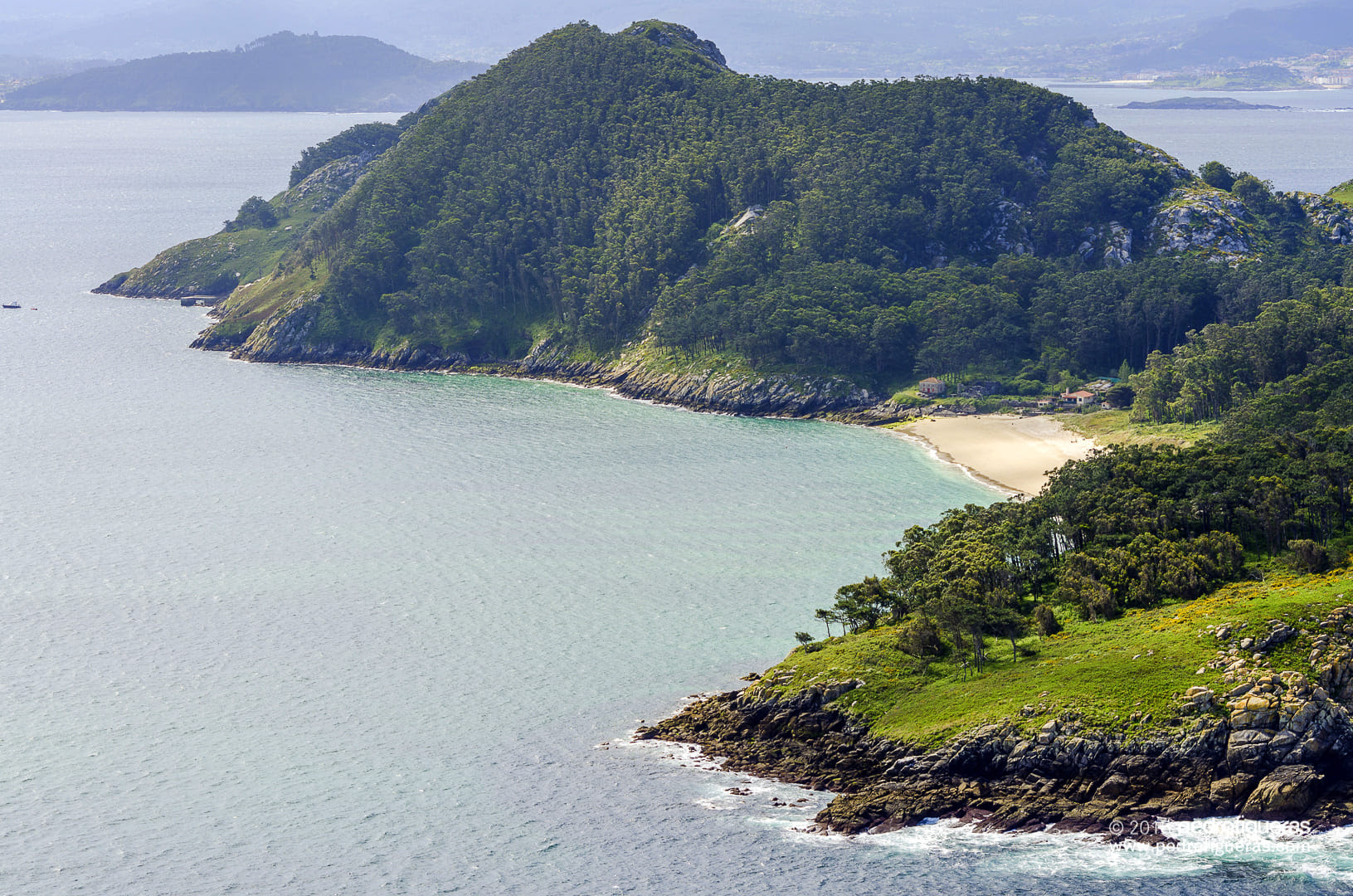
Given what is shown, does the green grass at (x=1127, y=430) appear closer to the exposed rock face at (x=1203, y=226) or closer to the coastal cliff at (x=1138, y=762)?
the exposed rock face at (x=1203, y=226)

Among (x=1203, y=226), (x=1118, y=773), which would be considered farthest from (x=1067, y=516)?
(x=1203, y=226)

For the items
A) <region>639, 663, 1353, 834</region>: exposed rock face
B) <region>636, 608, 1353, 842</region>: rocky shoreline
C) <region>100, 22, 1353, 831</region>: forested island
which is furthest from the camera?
<region>100, 22, 1353, 831</region>: forested island

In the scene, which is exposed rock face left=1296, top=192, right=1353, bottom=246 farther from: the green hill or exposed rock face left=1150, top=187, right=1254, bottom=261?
exposed rock face left=1150, top=187, right=1254, bottom=261

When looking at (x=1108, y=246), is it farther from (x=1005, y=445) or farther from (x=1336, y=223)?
(x=1005, y=445)

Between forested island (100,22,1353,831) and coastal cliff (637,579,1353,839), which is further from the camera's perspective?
forested island (100,22,1353,831)

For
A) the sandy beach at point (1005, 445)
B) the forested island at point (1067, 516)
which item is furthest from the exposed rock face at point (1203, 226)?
the sandy beach at point (1005, 445)

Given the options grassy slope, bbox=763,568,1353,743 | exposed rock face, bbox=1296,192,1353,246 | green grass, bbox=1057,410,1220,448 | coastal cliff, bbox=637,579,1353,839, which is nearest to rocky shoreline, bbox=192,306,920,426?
green grass, bbox=1057,410,1220,448

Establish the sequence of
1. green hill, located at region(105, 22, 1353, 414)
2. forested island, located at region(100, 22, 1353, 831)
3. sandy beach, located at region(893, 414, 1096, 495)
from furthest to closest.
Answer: green hill, located at region(105, 22, 1353, 414)
sandy beach, located at region(893, 414, 1096, 495)
forested island, located at region(100, 22, 1353, 831)
